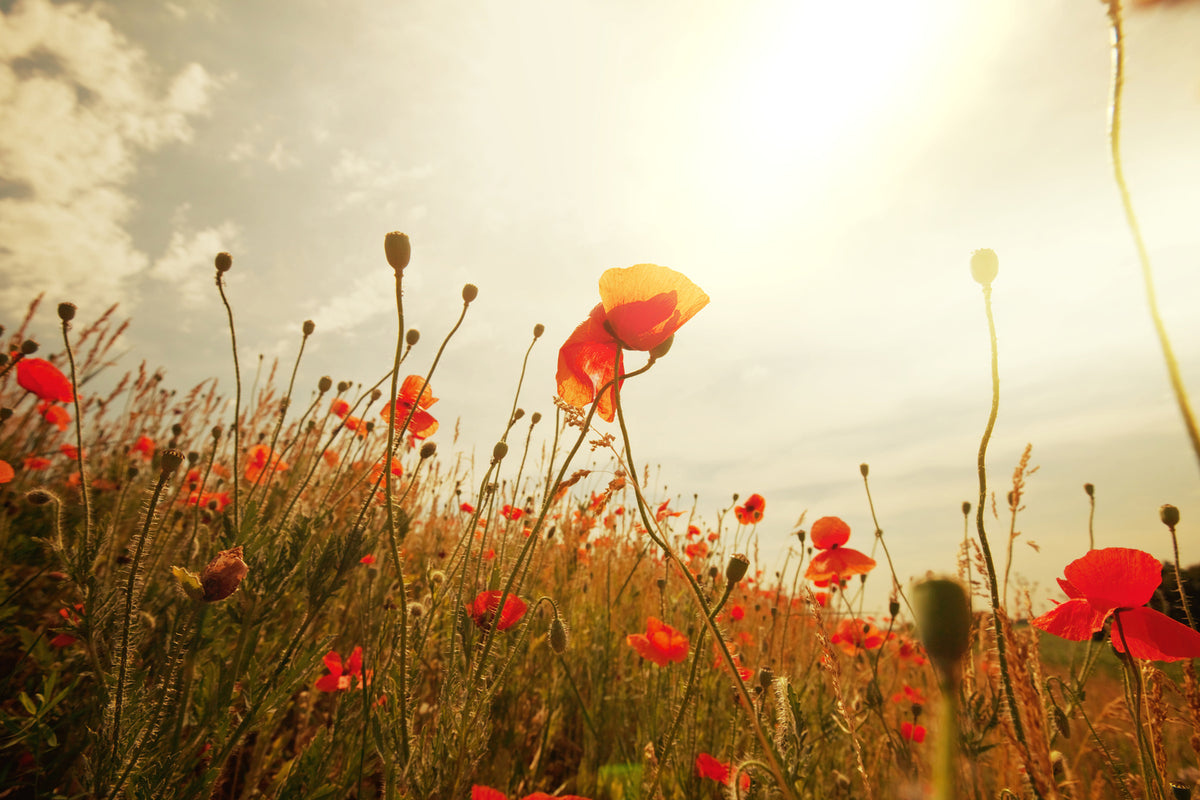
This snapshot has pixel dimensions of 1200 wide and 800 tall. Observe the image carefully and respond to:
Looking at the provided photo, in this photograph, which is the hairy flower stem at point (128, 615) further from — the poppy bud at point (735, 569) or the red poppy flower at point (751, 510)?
the red poppy flower at point (751, 510)

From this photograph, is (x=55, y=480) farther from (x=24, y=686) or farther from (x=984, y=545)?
(x=984, y=545)

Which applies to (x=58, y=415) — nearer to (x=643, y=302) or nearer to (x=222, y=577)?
(x=222, y=577)

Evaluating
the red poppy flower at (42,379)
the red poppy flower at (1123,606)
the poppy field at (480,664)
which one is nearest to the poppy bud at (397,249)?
the poppy field at (480,664)

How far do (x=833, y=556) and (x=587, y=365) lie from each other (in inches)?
81.5

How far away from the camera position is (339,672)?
213cm

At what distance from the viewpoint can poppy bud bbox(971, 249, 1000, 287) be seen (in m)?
0.96

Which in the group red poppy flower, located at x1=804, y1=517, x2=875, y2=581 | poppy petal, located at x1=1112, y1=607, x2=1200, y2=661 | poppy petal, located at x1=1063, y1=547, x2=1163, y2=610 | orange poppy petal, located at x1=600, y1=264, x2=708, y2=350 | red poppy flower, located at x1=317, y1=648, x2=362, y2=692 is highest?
orange poppy petal, located at x1=600, y1=264, x2=708, y2=350

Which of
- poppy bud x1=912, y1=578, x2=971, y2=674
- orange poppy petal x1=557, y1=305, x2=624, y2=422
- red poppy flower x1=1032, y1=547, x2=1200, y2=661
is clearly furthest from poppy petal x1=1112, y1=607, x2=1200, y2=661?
orange poppy petal x1=557, y1=305, x2=624, y2=422

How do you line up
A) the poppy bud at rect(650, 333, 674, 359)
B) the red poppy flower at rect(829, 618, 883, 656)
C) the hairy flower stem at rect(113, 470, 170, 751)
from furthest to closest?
the red poppy flower at rect(829, 618, 883, 656) → the poppy bud at rect(650, 333, 674, 359) → the hairy flower stem at rect(113, 470, 170, 751)

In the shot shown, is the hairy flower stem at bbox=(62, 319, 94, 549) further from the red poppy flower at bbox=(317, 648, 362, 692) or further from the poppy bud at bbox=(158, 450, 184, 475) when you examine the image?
the red poppy flower at bbox=(317, 648, 362, 692)

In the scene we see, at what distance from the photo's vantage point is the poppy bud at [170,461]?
128cm

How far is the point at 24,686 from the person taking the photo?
214 centimetres

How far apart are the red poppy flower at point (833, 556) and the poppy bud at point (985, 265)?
205cm

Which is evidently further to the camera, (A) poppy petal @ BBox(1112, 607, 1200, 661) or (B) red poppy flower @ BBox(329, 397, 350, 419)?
(B) red poppy flower @ BBox(329, 397, 350, 419)
